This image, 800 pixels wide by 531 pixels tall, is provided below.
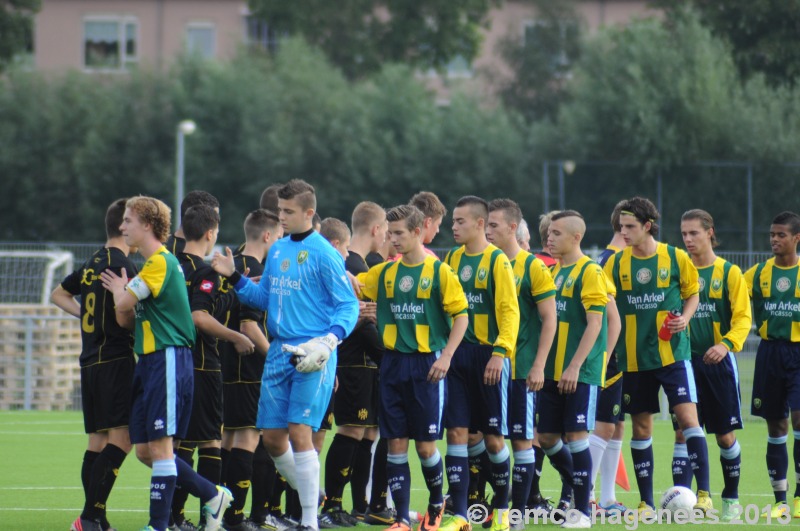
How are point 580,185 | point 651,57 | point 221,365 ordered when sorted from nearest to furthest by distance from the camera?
point 221,365, point 580,185, point 651,57

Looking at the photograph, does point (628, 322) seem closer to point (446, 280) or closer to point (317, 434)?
point (446, 280)

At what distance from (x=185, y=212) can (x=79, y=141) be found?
3369 cm

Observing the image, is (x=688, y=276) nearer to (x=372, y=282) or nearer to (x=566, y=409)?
(x=566, y=409)

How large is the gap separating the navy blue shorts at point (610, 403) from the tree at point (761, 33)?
29.7m

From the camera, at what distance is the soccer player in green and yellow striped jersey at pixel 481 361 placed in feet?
27.3

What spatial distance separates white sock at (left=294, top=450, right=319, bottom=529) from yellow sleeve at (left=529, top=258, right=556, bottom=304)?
6.46ft

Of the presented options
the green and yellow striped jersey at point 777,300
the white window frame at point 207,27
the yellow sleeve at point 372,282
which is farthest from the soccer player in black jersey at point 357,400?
the white window frame at point 207,27

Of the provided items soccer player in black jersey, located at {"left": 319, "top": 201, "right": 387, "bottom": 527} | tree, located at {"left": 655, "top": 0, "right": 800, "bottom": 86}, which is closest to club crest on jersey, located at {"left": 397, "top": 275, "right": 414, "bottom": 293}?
soccer player in black jersey, located at {"left": 319, "top": 201, "right": 387, "bottom": 527}

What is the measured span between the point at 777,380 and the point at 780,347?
266 mm

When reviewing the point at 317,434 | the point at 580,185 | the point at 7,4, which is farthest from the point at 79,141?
the point at 317,434

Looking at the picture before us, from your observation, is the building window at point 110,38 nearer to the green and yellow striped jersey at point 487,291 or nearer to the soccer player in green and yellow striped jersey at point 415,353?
the green and yellow striped jersey at point 487,291

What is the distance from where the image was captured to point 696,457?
9.50 meters

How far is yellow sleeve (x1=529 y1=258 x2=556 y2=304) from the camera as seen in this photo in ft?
28.5

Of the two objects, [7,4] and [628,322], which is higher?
[7,4]
